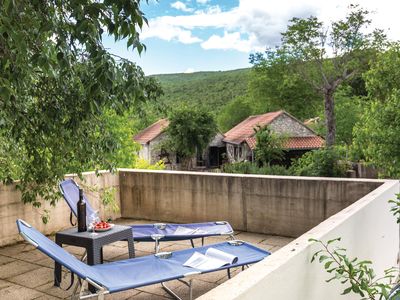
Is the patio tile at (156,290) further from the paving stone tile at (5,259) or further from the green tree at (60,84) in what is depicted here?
the paving stone tile at (5,259)

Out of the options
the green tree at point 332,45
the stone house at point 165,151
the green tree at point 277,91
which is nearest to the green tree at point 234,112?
the green tree at point 277,91

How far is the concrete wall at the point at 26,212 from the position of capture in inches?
217

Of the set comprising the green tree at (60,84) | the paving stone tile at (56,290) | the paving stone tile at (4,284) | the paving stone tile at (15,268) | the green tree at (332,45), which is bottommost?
the paving stone tile at (56,290)

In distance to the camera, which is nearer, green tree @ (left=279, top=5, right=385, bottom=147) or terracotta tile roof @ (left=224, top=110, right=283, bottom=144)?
green tree @ (left=279, top=5, right=385, bottom=147)

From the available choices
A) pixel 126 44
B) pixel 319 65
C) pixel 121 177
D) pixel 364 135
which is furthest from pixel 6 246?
pixel 319 65

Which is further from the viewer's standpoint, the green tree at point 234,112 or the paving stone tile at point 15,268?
the green tree at point 234,112

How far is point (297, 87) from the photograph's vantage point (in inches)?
1560

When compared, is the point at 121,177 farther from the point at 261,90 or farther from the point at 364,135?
the point at 261,90

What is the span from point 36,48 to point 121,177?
426 cm

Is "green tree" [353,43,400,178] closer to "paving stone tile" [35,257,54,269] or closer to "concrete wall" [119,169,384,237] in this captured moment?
"concrete wall" [119,169,384,237]

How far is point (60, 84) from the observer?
4.23 meters

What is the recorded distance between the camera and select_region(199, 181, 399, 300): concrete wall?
193 centimetres

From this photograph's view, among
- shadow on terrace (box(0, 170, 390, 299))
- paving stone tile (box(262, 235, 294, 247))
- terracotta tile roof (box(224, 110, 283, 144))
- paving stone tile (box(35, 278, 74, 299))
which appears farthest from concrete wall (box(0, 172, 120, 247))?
terracotta tile roof (box(224, 110, 283, 144))

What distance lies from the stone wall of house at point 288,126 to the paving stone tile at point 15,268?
28.2 meters
